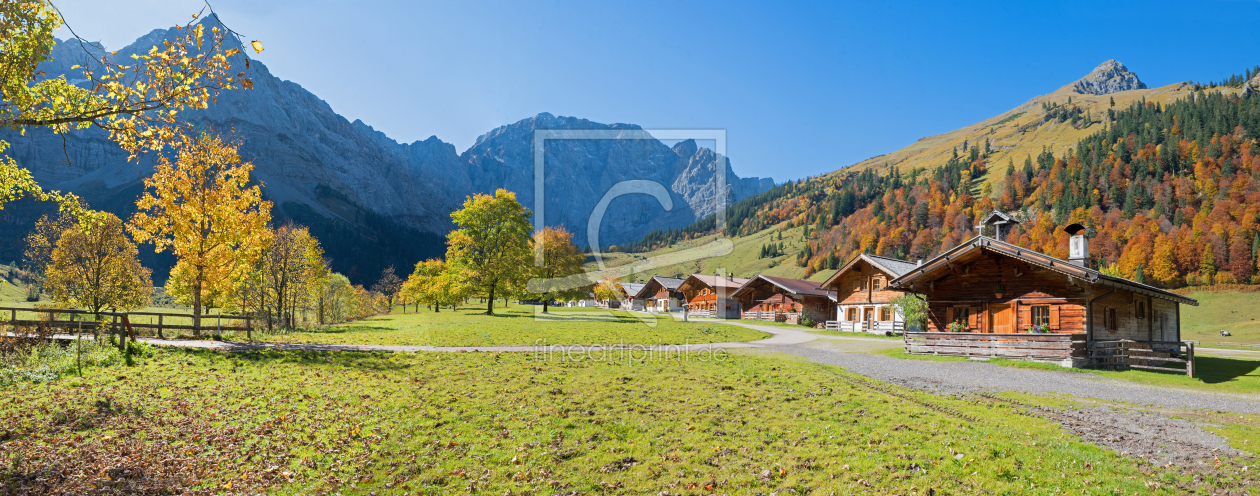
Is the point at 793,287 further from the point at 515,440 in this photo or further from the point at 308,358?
the point at 515,440

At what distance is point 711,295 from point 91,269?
66296 mm

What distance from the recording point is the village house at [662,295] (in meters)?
90.7

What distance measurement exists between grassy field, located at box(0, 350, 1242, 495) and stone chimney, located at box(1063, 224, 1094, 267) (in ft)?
80.0

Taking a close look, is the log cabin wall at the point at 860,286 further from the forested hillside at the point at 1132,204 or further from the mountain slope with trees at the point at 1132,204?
the forested hillside at the point at 1132,204

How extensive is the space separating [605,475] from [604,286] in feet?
232

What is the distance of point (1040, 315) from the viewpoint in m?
25.6

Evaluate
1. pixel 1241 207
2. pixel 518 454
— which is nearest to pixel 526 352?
pixel 518 454

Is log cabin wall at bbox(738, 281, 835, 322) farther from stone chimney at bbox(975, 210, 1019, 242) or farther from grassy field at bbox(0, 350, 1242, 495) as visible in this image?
grassy field at bbox(0, 350, 1242, 495)

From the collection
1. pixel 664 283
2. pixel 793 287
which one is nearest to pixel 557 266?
pixel 793 287

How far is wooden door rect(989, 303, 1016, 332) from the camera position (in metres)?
26.2

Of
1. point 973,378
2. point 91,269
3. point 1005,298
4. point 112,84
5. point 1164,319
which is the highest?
point 112,84

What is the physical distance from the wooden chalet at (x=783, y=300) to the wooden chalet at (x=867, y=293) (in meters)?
8.20

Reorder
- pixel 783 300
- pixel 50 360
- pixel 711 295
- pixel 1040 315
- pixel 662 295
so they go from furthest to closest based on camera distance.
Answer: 1. pixel 662 295
2. pixel 711 295
3. pixel 783 300
4. pixel 1040 315
5. pixel 50 360

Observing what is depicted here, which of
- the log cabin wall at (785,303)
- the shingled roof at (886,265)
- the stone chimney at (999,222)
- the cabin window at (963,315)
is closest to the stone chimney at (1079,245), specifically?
the stone chimney at (999,222)
